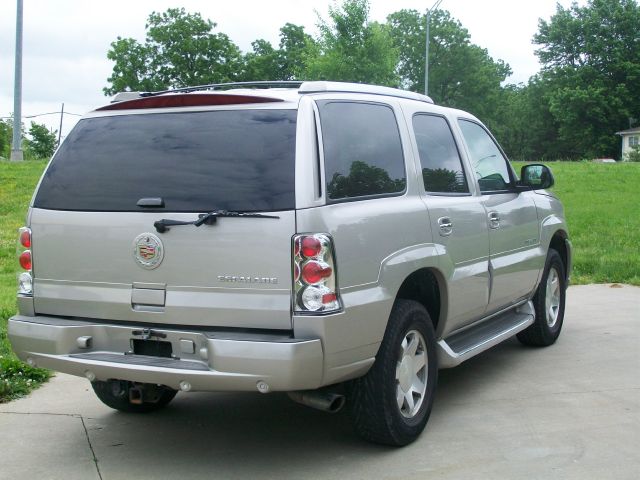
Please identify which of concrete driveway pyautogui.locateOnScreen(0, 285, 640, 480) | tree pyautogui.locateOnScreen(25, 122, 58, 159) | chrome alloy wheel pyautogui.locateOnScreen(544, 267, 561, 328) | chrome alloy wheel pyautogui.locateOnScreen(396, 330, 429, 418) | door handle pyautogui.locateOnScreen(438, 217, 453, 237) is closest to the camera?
concrete driveway pyautogui.locateOnScreen(0, 285, 640, 480)

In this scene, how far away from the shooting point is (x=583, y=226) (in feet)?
48.3

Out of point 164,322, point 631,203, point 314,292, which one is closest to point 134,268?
point 164,322

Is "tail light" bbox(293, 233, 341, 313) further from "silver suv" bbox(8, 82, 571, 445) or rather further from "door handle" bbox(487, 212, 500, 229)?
"door handle" bbox(487, 212, 500, 229)

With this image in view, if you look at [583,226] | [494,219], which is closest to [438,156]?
[494,219]

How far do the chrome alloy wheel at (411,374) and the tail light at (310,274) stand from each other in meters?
0.82

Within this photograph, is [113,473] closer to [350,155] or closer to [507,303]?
[350,155]

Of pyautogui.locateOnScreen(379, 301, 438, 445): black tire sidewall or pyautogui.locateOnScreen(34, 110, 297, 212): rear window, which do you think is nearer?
pyautogui.locateOnScreen(34, 110, 297, 212): rear window

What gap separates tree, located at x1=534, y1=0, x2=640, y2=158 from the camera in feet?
229

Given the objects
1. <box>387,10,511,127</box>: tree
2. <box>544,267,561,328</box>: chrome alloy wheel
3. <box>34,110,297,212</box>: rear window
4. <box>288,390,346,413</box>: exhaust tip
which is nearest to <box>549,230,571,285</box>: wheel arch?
<box>544,267,561,328</box>: chrome alloy wheel

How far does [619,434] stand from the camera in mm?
4781

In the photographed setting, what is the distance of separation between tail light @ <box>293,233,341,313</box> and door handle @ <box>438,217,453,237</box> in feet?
4.33

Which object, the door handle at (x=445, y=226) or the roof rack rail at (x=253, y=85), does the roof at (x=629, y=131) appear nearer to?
the door handle at (x=445, y=226)

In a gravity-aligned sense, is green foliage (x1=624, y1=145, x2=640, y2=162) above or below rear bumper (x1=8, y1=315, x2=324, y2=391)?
above

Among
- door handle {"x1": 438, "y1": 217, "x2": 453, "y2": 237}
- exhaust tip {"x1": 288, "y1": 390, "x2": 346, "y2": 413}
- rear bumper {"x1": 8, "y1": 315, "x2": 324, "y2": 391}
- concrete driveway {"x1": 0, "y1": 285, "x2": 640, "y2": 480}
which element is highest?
door handle {"x1": 438, "y1": 217, "x2": 453, "y2": 237}
